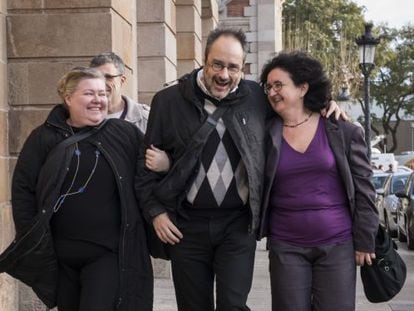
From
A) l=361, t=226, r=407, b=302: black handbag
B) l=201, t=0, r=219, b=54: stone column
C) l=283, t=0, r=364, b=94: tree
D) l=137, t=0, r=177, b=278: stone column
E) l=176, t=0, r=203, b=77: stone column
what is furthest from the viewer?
l=283, t=0, r=364, b=94: tree

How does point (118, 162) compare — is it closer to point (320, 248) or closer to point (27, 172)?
point (27, 172)

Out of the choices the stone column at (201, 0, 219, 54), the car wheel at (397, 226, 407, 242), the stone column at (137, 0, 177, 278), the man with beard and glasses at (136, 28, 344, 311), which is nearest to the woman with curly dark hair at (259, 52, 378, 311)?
the man with beard and glasses at (136, 28, 344, 311)

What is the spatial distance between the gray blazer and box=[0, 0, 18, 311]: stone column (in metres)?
3.40

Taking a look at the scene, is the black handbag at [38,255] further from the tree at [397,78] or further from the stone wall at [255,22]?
the tree at [397,78]

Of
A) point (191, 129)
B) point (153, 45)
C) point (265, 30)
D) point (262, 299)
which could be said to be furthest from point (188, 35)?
point (265, 30)

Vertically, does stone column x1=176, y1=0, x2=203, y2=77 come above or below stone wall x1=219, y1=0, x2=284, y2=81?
below

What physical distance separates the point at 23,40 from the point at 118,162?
136 inches

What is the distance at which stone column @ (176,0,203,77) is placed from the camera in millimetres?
12266

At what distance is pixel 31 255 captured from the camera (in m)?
4.57

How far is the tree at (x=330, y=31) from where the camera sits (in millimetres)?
45375

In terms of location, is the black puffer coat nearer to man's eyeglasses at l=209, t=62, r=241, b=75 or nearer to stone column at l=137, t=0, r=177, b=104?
man's eyeglasses at l=209, t=62, r=241, b=75

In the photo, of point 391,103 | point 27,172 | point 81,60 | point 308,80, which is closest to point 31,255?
point 27,172

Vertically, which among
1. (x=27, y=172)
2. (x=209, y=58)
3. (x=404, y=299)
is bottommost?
(x=404, y=299)

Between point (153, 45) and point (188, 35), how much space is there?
190 cm
